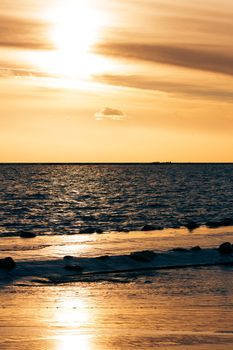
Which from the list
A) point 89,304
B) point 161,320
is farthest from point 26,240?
point 161,320

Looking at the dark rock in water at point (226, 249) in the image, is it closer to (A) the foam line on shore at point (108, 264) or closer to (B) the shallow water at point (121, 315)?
(A) the foam line on shore at point (108, 264)

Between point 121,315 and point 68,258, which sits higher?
point 68,258

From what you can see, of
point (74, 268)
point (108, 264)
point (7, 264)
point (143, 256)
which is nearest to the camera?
point (7, 264)

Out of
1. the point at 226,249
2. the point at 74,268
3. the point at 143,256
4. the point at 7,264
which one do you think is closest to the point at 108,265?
the point at 74,268

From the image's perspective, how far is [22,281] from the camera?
2753 centimetres

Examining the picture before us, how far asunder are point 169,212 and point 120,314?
4889 cm

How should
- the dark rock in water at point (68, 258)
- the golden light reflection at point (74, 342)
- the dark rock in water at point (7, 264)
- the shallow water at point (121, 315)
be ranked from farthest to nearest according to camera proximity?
the dark rock in water at point (68, 258), the dark rock in water at point (7, 264), the shallow water at point (121, 315), the golden light reflection at point (74, 342)

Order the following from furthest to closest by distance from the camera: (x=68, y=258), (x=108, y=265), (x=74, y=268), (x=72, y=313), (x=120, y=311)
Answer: (x=68, y=258) < (x=108, y=265) < (x=74, y=268) < (x=120, y=311) < (x=72, y=313)

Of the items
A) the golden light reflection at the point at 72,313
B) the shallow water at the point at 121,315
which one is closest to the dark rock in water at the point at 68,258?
the shallow water at the point at 121,315

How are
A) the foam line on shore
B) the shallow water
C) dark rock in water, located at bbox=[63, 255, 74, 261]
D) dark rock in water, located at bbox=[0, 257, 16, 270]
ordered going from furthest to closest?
dark rock in water, located at bbox=[63, 255, 74, 261], dark rock in water, located at bbox=[0, 257, 16, 270], the foam line on shore, the shallow water

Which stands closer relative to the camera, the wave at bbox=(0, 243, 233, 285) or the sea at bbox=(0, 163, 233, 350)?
the sea at bbox=(0, 163, 233, 350)

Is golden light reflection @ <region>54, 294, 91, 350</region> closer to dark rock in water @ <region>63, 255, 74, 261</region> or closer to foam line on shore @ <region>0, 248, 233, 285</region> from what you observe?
foam line on shore @ <region>0, 248, 233, 285</region>

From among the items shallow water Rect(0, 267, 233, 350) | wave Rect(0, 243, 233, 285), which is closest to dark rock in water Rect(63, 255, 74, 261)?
wave Rect(0, 243, 233, 285)

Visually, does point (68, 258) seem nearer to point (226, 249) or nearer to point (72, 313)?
point (226, 249)
